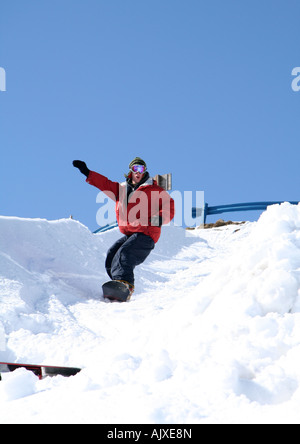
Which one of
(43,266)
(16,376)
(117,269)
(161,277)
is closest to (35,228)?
(43,266)

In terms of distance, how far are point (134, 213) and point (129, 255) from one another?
53cm

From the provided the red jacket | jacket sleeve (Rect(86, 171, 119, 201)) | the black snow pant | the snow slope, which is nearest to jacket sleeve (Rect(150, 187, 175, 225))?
the red jacket

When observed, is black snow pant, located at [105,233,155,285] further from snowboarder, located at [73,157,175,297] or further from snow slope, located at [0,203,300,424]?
snow slope, located at [0,203,300,424]

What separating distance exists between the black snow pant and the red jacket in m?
0.10

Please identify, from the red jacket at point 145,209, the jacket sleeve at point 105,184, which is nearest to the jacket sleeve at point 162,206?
the red jacket at point 145,209

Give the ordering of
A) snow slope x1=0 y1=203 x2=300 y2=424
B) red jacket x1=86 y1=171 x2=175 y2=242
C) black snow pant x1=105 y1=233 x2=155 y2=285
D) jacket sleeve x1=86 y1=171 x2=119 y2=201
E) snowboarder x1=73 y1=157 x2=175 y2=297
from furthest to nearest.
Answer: jacket sleeve x1=86 y1=171 x2=119 y2=201 < red jacket x1=86 y1=171 x2=175 y2=242 < snowboarder x1=73 y1=157 x2=175 y2=297 < black snow pant x1=105 y1=233 x2=155 y2=285 < snow slope x1=0 y1=203 x2=300 y2=424

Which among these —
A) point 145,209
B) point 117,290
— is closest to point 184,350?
point 117,290

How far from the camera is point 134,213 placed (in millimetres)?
5215

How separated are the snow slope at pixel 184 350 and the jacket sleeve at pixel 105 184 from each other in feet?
6.14

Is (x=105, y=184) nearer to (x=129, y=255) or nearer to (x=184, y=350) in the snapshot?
(x=129, y=255)

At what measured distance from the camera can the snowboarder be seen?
16.3ft

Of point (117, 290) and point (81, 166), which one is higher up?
point (81, 166)

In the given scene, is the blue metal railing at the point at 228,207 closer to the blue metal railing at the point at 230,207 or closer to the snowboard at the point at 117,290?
the blue metal railing at the point at 230,207

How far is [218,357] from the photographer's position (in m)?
1.85
